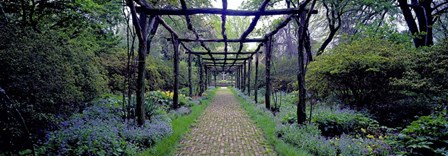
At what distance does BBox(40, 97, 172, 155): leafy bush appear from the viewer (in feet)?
11.2

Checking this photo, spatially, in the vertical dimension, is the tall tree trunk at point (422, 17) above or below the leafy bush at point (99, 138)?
above

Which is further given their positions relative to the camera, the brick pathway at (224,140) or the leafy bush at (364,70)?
the leafy bush at (364,70)

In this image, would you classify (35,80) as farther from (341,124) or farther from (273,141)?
(341,124)

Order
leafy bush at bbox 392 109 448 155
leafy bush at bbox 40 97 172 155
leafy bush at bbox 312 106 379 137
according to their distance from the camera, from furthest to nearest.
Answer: leafy bush at bbox 312 106 379 137 < leafy bush at bbox 40 97 172 155 < leafy bush at bbox 392 109 448 155

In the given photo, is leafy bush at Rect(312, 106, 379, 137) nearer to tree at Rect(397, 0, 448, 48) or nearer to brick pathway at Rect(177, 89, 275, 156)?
brick pathway at Rect(177, 89, 275, 156)

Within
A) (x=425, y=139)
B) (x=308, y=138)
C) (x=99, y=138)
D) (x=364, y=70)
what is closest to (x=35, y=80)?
(x=99, y=138)

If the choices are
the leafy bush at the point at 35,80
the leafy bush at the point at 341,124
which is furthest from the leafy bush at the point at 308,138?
the leafy bush at the point at 35,80

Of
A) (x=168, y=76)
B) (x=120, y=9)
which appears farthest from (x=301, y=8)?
(x=168, y=76)

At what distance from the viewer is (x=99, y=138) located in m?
3.71

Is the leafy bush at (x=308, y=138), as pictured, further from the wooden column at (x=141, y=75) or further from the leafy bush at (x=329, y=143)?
the wooden column at (x=141, y=75)

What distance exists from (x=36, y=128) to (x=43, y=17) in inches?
181

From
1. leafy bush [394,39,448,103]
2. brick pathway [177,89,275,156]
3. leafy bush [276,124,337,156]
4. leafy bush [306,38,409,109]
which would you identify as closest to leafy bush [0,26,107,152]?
brick pathway [177,89,275,156]

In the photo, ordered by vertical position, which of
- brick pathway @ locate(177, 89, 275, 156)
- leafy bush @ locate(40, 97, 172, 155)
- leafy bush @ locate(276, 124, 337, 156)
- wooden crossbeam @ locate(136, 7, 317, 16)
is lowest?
brick pathway @ locate(177, 89, 275, 156)

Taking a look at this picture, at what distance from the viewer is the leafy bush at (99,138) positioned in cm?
341
